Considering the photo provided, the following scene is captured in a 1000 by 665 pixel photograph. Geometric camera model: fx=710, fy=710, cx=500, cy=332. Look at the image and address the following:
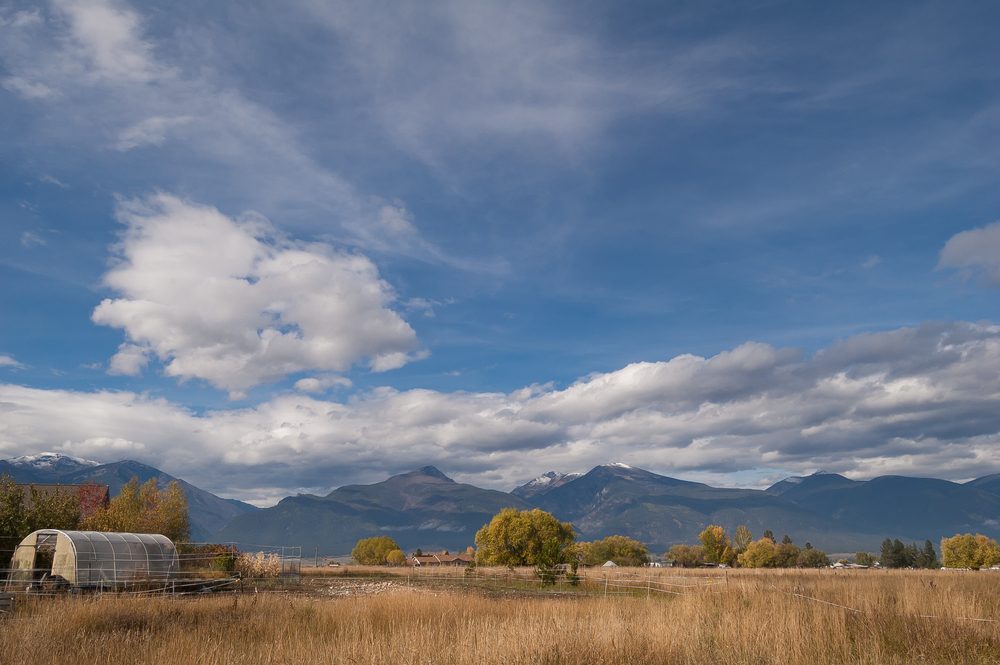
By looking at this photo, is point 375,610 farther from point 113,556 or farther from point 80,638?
point 113,556

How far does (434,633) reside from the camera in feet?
45.3

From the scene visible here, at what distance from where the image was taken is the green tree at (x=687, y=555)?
14025 centimetres

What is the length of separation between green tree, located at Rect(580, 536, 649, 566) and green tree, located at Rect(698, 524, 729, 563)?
11.9m

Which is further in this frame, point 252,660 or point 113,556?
point 113,556

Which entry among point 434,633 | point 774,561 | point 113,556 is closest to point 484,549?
point 113,556

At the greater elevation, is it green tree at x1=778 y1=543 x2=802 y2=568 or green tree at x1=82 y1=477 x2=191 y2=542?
green tree at x1=82 y1=477 x2=191 y2=542

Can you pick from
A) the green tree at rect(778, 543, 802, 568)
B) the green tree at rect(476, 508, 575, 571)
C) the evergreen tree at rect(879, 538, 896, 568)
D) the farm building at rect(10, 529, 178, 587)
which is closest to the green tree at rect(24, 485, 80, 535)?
the farm building at rect(10, 529, 178, 587)

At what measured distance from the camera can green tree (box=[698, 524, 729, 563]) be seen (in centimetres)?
13725

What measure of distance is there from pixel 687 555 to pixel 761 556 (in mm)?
21398

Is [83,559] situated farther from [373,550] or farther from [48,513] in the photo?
[373,550]

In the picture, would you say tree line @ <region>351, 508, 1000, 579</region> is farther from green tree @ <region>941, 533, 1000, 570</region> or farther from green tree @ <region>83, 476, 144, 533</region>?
green tree @ <region>83, 476, 144, 533</region>

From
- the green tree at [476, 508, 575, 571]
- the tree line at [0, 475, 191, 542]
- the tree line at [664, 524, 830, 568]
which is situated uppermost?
the tree line at [0, 475, 191, 542]

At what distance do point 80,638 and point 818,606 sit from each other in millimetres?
14123

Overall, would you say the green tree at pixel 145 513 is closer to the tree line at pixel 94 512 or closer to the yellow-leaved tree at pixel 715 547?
the tree line at pixel 94 512
